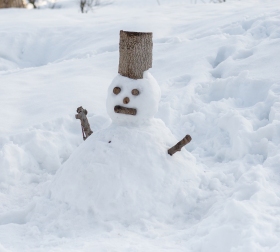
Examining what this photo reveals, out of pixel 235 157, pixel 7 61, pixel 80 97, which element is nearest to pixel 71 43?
pixel 7 61

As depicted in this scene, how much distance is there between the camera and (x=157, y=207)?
342cm

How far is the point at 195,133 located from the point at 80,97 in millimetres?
1362

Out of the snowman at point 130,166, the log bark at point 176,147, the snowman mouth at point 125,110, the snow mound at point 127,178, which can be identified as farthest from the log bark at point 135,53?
the log bark at point 176,147

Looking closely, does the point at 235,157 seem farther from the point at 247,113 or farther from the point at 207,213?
the point at 207,213

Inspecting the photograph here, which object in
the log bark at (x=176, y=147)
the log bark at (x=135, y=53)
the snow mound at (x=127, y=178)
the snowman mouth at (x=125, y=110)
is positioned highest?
the log bark at (x=135, y=53)

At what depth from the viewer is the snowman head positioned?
3.53m

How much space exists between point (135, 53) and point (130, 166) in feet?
2.68

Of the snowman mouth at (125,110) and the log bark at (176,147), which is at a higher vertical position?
the snowman mouth at (125,110)

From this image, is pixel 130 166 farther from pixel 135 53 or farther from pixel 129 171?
pixel 135 53

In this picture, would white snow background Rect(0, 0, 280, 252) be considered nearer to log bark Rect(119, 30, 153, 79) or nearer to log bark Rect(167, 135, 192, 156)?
log bark Rect(167, 135, 192, 156)

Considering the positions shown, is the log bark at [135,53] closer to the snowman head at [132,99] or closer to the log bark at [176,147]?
the snowman head at [132,99]

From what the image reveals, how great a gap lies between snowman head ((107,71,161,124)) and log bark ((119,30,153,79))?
0.05 metres

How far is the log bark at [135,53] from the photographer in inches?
138

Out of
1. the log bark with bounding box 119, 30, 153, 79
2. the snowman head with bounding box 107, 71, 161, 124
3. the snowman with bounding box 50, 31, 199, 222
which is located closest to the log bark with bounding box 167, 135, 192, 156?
the snowman with bounding box 50, 31, 199, 222
